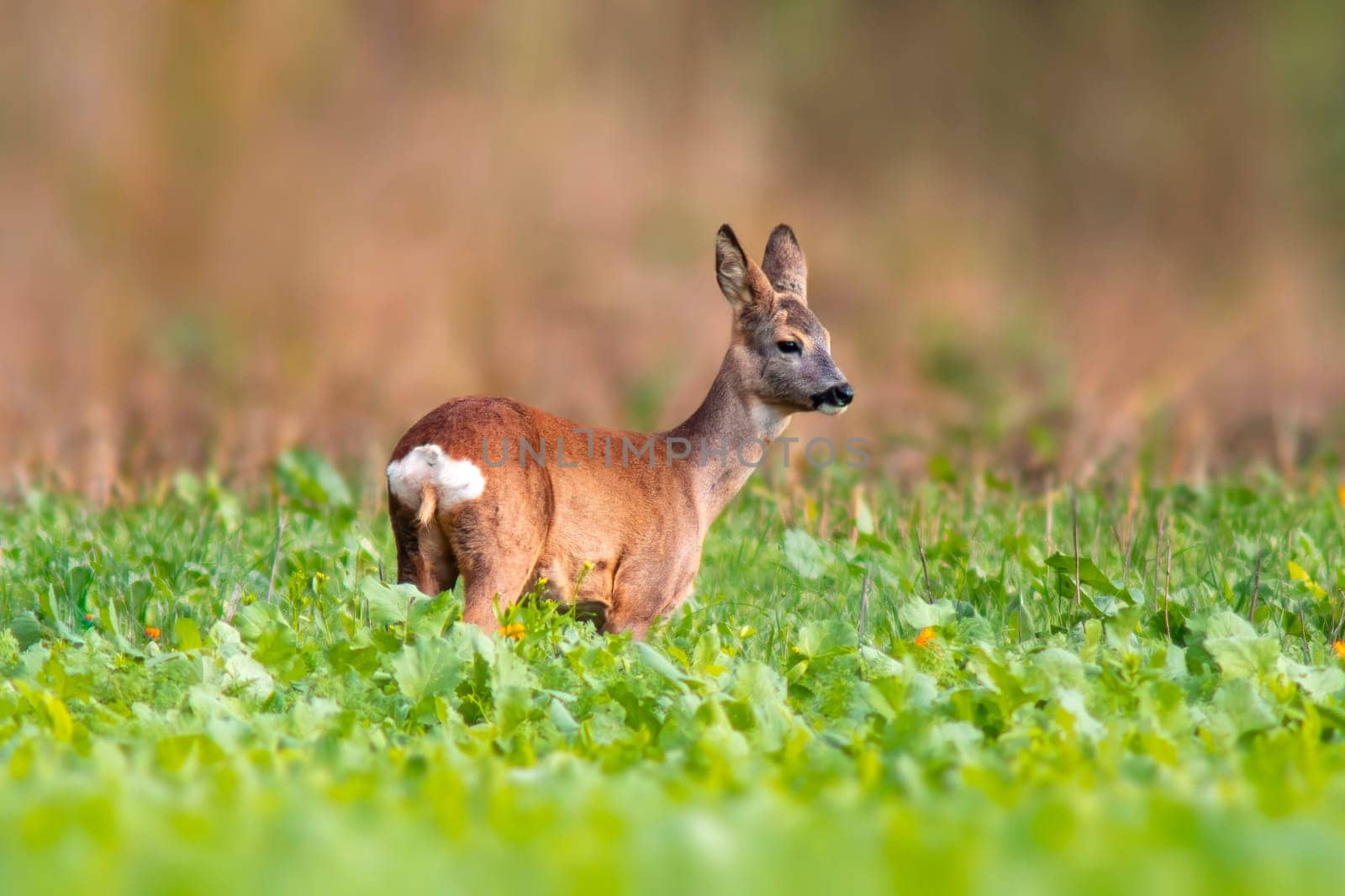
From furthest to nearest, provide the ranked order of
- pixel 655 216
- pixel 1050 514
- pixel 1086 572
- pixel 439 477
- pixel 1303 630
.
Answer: pixel 655 216
pixel 1050 514
pixel 1086 572
pixel 1303 630
pixel 439 477

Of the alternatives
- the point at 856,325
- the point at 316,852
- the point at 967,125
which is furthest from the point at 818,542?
the point at 967,125

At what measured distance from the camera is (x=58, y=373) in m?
11.0

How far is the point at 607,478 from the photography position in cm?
569

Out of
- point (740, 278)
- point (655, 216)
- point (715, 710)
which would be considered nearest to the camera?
point (715, 710)

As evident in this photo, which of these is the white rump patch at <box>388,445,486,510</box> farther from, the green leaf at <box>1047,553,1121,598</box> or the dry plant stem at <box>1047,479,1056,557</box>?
the dry plant stem at <box>1047,479,1056,557</box>

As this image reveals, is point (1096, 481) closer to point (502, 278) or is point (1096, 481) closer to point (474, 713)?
point (474, 713)

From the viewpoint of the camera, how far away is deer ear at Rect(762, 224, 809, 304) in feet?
22.4

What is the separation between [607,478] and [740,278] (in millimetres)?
1163

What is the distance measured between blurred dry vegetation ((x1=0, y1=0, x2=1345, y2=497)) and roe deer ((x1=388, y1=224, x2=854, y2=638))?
3156 millimetres

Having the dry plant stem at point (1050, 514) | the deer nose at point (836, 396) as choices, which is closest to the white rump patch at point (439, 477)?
the deer nose at point (836, 396)

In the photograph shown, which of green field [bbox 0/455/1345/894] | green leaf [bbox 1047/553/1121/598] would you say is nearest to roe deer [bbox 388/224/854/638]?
green field [bbox 0/455/1345/894]

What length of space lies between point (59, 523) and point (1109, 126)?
1062 centimetres

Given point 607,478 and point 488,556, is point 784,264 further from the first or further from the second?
point 488,556

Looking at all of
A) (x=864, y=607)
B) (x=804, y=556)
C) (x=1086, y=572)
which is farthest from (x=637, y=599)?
(x=1086, y=572)
